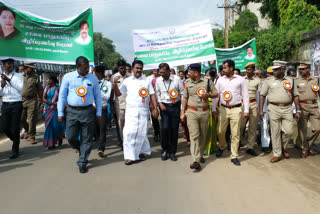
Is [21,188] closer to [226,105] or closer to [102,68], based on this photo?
[102,68]

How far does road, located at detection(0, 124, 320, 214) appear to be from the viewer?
10.6 feet

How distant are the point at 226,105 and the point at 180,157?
1352 millimetres

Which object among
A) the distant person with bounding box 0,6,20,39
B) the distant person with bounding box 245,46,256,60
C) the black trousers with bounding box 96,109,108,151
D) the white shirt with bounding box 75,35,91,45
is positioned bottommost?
the black trousers with bounding box 96,109,108,151

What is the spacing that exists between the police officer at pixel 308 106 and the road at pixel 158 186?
37 centimetres

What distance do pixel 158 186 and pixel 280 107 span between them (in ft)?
9.01

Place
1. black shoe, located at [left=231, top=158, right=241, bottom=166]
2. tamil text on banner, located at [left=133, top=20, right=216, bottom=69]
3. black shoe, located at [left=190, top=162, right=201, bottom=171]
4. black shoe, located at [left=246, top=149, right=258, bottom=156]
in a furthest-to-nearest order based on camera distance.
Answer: tamil text on banner, located at [left=133, top=20, right=216, bottom=69] → black shoe, located at [left=246, top=149, right=258, bottom=156] → black shoe, located at [left=231, top=158, right=241, bottom=166] → black shoe, located at [left=190, top=162, right=201, bottom=171]

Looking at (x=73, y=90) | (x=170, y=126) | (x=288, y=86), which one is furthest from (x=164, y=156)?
(x=288, y=86)

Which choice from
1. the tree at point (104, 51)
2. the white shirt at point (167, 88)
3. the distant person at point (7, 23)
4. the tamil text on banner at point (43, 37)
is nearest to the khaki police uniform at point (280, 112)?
the white shirt at point (167, 88)

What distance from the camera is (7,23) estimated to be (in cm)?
573

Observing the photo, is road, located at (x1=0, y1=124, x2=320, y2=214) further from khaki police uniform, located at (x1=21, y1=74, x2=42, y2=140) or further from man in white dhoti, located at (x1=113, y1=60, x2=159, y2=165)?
khaki police uniform, located at (x1=21, y1=74, x2=42, y2=140)

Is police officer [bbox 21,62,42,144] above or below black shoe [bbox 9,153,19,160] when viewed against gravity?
above

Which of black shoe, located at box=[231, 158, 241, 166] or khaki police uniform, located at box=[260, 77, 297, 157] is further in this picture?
khaki police uniform, located at box=[260, 77, 297, 157]

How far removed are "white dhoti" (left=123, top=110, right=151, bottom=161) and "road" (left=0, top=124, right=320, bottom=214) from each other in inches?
9.4

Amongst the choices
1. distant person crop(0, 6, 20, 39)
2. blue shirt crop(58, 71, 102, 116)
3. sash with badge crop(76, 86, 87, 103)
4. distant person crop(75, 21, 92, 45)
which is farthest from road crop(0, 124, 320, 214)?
distant person crop(75, 21, 92, 45)
